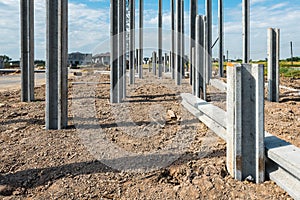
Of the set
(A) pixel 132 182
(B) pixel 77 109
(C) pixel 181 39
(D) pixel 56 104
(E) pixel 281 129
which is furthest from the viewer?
(C) pixel 181 39

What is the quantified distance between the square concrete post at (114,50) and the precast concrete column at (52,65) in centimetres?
208

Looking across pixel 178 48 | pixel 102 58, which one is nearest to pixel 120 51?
pixel 178 48

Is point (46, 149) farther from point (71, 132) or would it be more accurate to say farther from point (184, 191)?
point (184, 191)

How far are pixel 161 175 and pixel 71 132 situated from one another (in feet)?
5.84

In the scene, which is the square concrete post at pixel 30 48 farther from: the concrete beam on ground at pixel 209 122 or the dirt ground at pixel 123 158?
the concrete beam on ground at pixel 209 122

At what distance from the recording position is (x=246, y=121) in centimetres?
213

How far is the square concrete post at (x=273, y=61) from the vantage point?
5.59 metres

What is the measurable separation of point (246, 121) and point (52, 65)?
2.78 m

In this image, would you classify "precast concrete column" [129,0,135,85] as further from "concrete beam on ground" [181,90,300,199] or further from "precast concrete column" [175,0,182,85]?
"concrete beam on ground" [181,90,300,199]

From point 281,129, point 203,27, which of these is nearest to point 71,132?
point 281,129

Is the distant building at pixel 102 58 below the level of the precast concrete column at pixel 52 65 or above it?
above

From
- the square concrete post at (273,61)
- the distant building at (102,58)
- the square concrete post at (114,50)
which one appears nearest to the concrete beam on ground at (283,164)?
the square concrete post at (273,61)

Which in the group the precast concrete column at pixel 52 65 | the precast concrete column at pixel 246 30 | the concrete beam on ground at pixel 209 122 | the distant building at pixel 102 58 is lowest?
the concrete beam on ground at pixel 209 122

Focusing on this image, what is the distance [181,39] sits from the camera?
10266 millimetres
